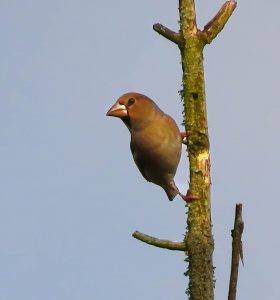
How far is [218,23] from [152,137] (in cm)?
146

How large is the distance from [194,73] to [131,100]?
1.01 m

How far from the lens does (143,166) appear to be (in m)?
7.66

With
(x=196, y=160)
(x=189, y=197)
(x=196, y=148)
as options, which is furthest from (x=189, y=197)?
(x=196, y=148)

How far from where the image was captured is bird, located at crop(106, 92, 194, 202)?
23.8 feet

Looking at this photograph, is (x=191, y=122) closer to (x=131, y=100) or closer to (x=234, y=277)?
(x=131, y=100)

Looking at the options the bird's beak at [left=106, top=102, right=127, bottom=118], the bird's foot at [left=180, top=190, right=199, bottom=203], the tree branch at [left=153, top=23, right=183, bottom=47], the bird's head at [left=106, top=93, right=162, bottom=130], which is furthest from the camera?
the bird's head at [left=106, top=93, right=162, bottom=130]

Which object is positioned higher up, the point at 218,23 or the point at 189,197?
the point at 218,23

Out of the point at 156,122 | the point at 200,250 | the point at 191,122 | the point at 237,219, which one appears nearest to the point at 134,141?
the point at 156,122

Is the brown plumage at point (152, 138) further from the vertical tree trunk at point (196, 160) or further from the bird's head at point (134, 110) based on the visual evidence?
the vertical tree trunk at point (196, 160)

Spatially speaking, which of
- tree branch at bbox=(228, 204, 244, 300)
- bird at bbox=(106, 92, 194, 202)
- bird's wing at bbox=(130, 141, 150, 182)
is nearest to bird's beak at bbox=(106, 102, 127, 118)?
bird at bbox=(106, 92, 194, 202)

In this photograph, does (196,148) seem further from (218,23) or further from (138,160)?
(138,160)

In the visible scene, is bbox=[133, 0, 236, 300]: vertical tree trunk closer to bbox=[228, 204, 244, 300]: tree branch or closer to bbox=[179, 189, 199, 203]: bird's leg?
bbox=[179, 189, 199, 203]: bird's leg

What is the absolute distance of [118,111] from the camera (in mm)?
7133

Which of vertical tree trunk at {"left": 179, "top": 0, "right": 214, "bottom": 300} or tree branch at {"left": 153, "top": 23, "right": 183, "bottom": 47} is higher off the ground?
tree branch at {"left": 153, "top": 23, "right": 183, "bottom": 47}
